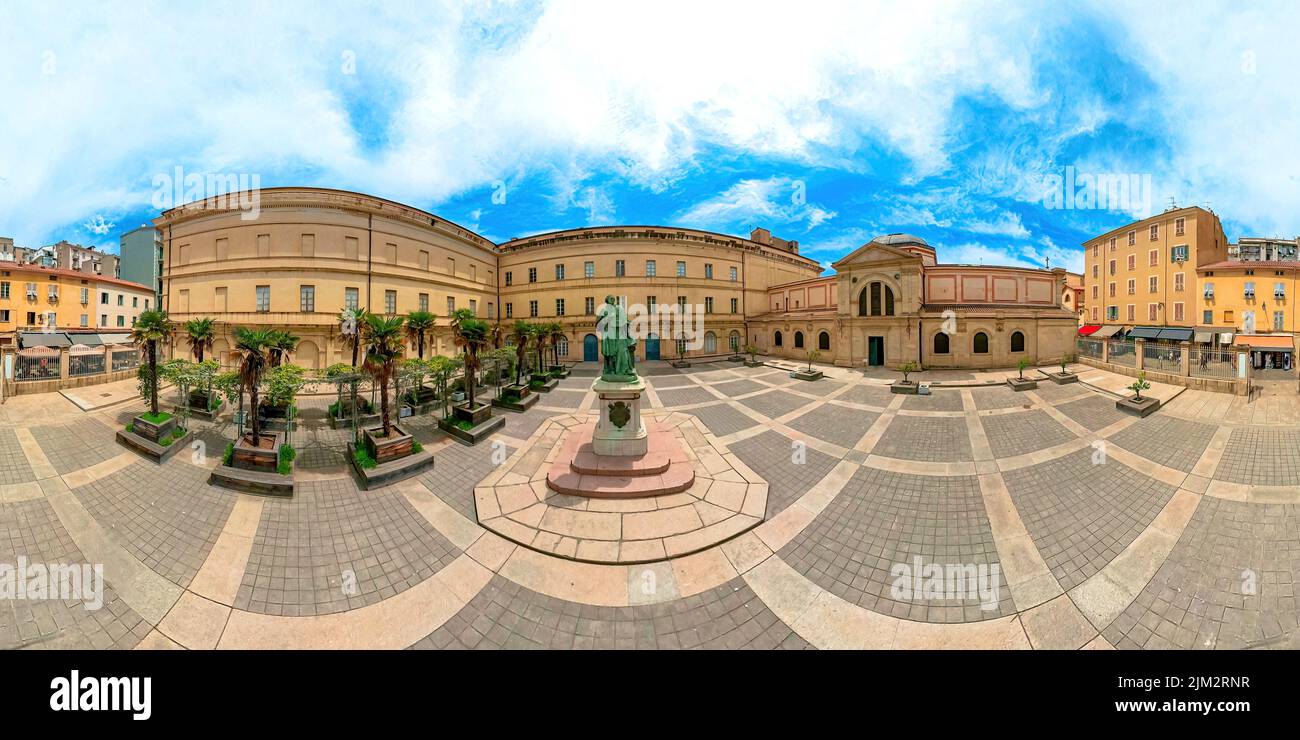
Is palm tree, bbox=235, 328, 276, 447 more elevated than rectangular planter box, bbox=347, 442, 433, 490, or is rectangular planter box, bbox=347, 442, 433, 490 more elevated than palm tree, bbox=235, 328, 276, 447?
palm tree, bbox=235, 328, 276, 447

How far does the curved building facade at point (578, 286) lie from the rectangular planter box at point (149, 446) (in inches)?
376

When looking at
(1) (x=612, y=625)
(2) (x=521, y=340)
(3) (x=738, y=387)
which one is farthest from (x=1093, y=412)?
(2) (x=521, y=340)

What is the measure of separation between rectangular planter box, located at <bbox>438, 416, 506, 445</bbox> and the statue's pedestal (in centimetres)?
374

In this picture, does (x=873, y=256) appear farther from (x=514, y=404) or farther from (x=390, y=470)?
(x=390, y=470)

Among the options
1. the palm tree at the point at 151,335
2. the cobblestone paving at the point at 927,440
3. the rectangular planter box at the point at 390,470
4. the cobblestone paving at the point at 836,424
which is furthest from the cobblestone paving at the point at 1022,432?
the palm tree at the point at 151,335

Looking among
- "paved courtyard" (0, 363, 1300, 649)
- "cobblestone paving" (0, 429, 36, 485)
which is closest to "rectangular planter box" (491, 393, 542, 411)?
"paved courtyard" (0, 363, 1300, 649)

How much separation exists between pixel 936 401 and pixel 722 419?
8.59 m

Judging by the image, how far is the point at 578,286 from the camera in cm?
3334

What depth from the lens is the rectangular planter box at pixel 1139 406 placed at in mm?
12269

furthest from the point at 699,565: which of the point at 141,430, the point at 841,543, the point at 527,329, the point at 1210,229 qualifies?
the point at 1210,229

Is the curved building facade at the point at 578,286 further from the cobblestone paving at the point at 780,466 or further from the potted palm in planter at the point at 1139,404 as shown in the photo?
the cobblestone paving at the point at 780,466

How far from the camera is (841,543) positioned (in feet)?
20.7

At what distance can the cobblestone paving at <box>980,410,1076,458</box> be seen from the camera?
33.4ft

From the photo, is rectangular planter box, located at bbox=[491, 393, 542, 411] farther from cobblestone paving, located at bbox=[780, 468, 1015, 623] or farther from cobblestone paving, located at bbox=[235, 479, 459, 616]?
cobblestone paving, located at bbox=[780, 468, 1015, 623]
